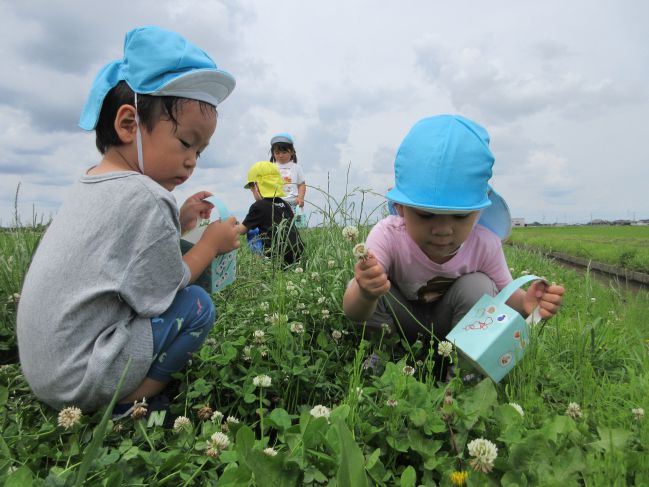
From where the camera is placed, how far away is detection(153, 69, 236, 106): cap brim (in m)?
1.89

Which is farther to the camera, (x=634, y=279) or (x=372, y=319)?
(x=634, y=279)

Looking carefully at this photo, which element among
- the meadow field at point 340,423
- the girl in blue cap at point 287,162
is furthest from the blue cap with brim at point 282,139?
the meadow field at point 340,423

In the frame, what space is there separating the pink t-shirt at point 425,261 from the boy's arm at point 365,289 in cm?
28

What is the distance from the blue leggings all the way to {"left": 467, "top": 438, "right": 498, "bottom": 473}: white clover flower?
109 cm

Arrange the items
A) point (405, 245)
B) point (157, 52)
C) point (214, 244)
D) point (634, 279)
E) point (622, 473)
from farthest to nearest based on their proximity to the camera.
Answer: point (634, 279) → point (405, 245) → point (214, 244) → point (157, 52) → point (622, 473)

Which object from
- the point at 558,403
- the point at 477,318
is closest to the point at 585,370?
the point at 558,403

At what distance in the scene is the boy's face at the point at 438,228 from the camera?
204 cm

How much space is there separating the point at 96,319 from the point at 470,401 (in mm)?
1218

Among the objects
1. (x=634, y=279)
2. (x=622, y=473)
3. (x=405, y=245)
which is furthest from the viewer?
(x=634, y=279)

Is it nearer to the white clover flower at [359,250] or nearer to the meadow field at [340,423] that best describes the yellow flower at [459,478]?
the meadow field at [340,423]

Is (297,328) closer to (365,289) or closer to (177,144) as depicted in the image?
(365,289)

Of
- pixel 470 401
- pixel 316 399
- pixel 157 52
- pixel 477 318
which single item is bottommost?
pixel 316 399

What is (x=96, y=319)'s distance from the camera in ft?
5.45

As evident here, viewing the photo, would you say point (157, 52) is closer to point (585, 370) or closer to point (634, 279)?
point (585, 370)
